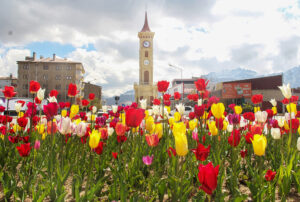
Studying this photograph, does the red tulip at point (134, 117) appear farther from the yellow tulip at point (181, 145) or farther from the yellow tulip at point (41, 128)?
the yellow tulip at point (41, 128)

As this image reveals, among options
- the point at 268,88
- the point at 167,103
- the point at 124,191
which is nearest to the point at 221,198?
the point at 124,191

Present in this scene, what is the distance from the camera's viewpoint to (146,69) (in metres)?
68.2

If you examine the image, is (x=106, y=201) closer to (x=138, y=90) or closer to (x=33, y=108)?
(x=33, y=108)

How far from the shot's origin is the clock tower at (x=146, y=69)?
66875 millimetres

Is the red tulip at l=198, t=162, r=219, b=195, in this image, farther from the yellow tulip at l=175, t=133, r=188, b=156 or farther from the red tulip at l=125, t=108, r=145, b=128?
the red tulip at l=125, t=108, r=145, b=128

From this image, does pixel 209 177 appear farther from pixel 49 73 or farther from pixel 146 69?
pixel 49 73

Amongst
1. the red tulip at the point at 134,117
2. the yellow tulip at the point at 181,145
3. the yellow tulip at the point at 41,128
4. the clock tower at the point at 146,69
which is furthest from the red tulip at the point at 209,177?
the clock tower at the point at 146,69

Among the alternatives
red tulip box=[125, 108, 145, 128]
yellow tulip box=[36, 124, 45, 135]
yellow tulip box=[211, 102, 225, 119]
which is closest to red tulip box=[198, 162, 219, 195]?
red tulip box=[125, 108, 145, 128]

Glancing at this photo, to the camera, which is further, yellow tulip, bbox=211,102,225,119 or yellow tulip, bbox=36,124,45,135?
yellow tulip, bbox=36,124,45,135

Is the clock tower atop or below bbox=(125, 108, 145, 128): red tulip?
atop

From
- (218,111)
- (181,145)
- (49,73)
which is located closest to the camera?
(181,145)

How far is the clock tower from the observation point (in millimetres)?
66875

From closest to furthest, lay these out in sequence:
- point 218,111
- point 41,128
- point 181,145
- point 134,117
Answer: point 181,145, point 134,117, point 218,111, point 41,128

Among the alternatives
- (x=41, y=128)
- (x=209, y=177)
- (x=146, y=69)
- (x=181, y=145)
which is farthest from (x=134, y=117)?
(x=146, y=69)
